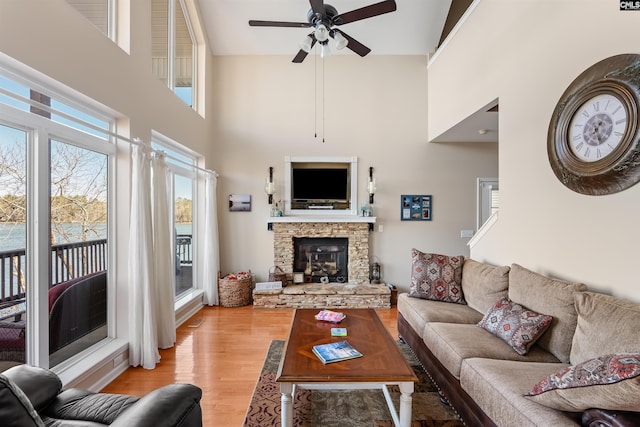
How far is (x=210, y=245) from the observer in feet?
15.4

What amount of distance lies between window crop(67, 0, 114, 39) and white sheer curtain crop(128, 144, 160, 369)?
42.6 inches

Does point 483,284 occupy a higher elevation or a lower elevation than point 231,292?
higher

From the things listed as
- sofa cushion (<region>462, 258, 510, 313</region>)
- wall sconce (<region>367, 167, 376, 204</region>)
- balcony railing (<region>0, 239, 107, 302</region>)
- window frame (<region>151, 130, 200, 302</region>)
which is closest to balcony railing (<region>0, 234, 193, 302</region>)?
balcony railing (<region>0, 239, 107, 302</region>)

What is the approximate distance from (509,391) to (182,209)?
14.2 ft

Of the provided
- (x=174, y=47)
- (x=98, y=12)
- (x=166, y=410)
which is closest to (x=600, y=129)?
(x=166, y=410)

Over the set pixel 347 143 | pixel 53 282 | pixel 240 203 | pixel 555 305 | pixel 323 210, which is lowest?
pixel 555 305

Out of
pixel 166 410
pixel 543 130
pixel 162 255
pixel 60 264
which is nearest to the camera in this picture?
pixel 166 410

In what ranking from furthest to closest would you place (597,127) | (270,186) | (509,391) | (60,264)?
(270,186) < (60,264) < (597,127) < (509,391)

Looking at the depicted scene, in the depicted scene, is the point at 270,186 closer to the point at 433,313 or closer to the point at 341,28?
the point at 341,28

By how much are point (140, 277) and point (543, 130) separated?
3.88 meters

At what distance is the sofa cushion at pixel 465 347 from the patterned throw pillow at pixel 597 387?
0.62 m

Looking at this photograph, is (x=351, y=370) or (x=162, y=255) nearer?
(x=351, y=370)

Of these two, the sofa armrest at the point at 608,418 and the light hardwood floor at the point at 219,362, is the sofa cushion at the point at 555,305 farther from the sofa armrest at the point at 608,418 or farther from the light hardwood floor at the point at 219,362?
the light hardwood floor at the point at 219,362

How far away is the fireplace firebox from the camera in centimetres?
520
